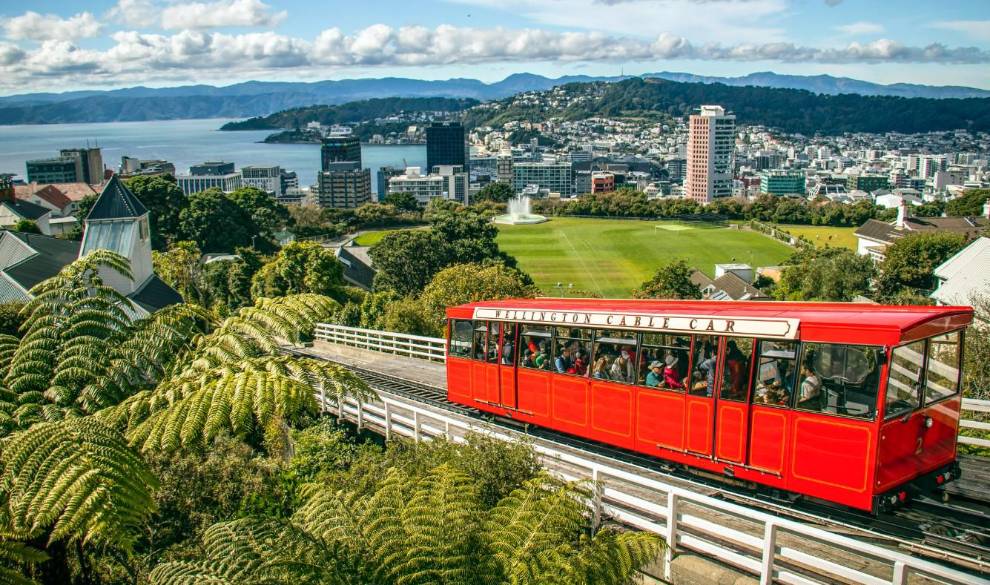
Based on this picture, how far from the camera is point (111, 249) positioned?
37.2 meters

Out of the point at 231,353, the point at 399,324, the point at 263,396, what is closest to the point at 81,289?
the point at 231,353

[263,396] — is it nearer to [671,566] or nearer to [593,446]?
[671,566]

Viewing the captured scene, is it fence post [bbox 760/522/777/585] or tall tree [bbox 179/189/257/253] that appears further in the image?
tall tree [bbox 179/189/257/253]

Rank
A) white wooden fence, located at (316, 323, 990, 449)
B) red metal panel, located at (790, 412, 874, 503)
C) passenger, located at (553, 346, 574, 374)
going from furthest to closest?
white wooden fence, located at (316, 323, 990, 449) < passenger, located at (553, 346, 574, 374) < red metal panel, located at (790, 412, 874, 503)

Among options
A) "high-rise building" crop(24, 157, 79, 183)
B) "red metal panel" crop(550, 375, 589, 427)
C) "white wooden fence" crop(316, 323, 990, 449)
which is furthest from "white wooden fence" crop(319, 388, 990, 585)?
"high-rise building" crop(24, 157, 79, 183)

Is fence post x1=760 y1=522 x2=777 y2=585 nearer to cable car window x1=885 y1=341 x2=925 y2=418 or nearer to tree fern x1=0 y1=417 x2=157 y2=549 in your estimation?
cable car window x1=885 y1=341 x2=925 y2=418

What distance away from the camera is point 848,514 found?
364 inches

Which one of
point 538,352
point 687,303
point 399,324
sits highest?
point 687,303

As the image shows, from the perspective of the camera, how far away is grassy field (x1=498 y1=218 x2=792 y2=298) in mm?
91562

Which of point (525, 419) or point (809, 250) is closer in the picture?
point (525, 419)

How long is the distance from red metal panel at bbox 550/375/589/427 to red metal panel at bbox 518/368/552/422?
0.16m

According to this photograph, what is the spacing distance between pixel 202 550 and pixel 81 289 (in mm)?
3279

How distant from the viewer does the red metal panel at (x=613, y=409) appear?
11570 millimetres

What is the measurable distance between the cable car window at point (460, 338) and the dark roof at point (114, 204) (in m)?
30.1
